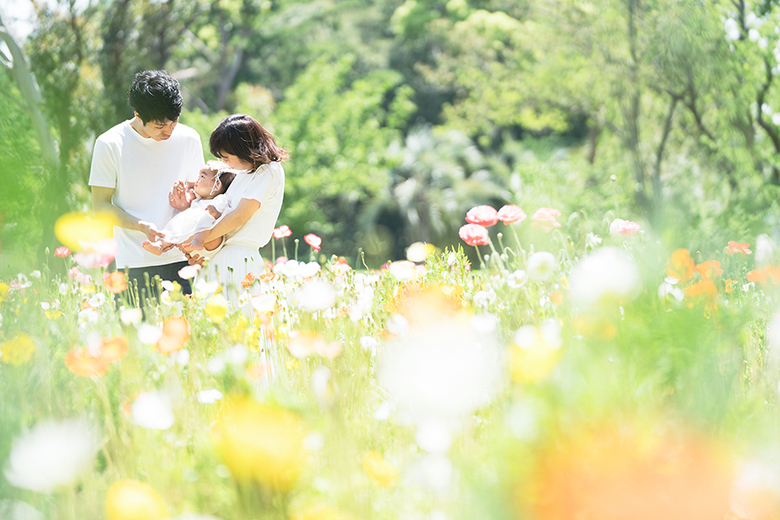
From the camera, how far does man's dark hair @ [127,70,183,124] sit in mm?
2547

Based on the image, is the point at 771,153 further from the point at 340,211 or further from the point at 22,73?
the point at 340,211

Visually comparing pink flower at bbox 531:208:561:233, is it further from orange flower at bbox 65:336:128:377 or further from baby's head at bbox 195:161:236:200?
orange flower at bbox 65:336:128:377

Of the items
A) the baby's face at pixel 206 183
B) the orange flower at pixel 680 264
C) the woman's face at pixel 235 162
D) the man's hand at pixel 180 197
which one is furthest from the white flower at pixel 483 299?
the man's hand at pixel 180 197

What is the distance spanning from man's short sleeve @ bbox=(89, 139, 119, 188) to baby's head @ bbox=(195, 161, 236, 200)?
1.26 ft

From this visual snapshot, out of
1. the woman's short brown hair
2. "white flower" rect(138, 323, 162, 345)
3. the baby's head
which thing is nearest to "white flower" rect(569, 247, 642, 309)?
"white flower" rect(138, 323, 162, 345)

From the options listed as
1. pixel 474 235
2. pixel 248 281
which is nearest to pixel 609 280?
pixel 474 235

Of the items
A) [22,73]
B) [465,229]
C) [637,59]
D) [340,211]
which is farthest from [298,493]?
[340,211]

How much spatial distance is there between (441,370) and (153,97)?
1.78m

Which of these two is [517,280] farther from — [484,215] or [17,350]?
[17,350]

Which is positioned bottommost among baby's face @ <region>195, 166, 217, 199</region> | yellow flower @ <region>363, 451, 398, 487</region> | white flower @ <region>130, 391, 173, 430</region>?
baby's face @ <region>195, 166, 217, 199</region>

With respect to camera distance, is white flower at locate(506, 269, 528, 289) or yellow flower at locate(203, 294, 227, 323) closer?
yellow flower at locate(203, 294, 227, 323)

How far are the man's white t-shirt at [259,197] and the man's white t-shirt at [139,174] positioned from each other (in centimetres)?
42

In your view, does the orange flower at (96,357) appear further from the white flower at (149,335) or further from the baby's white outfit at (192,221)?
the baby's white outfit at (192,221)

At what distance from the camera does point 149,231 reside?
2.65 m
